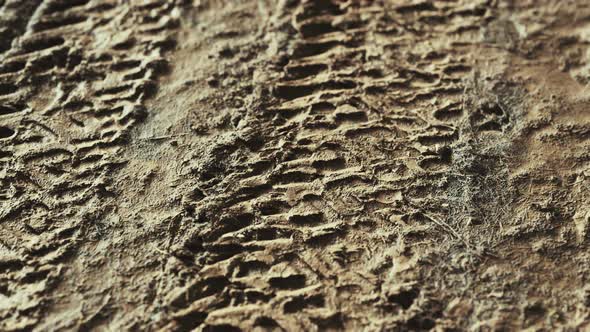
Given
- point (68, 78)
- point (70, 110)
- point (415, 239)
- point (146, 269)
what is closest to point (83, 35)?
point (68, 78)

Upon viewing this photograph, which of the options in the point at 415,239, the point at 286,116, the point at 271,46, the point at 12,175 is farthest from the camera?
the point at 271,46

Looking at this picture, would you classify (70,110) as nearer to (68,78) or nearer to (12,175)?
(68,78)

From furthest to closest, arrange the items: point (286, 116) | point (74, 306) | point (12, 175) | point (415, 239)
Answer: point (286, 116)
point (12, 175)
point (415, 239)
point (74, 306)

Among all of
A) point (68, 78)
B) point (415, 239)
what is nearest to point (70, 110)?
point (68, 78)

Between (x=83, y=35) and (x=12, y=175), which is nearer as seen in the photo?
(x=12, y=175)

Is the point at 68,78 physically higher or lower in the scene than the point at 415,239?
higher

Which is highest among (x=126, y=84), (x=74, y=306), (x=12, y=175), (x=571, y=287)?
(x=126, y=84)
